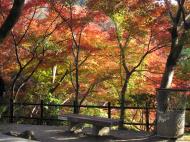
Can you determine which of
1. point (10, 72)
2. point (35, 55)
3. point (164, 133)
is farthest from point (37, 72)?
point (164, 133)

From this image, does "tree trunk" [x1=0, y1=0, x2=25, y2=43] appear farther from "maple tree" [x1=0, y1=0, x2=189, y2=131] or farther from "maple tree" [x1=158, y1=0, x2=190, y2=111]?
"maple tree" [x1=0, y1=0, x2=189, y2=131]

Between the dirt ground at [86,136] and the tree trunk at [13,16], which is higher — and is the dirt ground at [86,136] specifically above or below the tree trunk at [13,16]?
below

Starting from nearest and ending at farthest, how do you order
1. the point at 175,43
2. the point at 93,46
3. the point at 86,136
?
1. the point at 175,43
2. the point at 86,136
3. the point at 93,46

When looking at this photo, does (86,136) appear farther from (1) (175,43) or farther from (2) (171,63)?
(1) (175,43)

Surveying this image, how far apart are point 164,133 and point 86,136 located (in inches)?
95.0

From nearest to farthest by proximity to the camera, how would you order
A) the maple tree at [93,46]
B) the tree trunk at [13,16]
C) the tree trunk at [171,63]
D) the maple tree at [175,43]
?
the tree trunk at [13,16], the maple tree at [175,43], the tree trunk at [171,63], the maple tree at [93,46]

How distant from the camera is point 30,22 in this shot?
61.3ft

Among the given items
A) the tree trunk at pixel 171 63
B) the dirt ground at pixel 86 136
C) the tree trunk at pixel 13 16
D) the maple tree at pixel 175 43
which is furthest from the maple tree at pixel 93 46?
the tree trunk at pixel 13 16

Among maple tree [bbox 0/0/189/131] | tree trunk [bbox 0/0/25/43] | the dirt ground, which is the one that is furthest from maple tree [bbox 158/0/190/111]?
tree trunk [bbox 0/0/25/43]

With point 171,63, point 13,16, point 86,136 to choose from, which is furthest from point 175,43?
point 13,16

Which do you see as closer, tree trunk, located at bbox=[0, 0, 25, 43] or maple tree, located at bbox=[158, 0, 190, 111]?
tree trunk, located at bbox=[0, 0, 25, 43]

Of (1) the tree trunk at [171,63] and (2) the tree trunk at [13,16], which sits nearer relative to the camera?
(2) the tree trunk at [13,16]

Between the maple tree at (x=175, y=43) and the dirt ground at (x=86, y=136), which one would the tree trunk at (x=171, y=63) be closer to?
the maple tree at (x=175, y=43)

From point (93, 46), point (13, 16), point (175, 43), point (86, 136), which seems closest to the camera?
point (13, 16)
